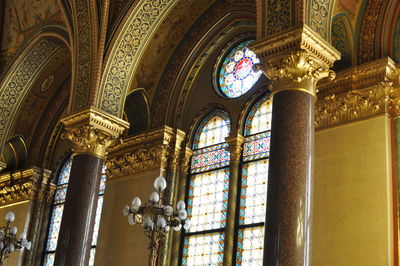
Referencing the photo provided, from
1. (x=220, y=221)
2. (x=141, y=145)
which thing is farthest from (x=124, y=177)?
(x=220, y=221)

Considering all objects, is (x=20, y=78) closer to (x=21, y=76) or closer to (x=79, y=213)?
(x=21, y=76)

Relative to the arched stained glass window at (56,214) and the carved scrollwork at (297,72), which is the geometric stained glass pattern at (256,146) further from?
the arched stained glass window at (56,214)

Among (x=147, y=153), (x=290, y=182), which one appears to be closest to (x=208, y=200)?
(x=147, y=153)

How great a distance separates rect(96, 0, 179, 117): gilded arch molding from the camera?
12.4m

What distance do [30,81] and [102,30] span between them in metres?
3.99

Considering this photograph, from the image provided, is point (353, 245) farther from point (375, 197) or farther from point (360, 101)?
point (360, 101)

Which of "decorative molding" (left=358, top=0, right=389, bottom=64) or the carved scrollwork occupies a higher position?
"decorative molding" (left=358, top=0, right=389, bottom=64)

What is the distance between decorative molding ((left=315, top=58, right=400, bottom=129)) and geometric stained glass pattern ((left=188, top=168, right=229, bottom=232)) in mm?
2705

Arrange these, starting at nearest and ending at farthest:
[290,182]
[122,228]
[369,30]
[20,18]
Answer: [290,182] < [369,30] < [122,228] < [20,18]

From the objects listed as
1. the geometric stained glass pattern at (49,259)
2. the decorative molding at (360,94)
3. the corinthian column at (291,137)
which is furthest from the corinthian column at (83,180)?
the geometric stained glass pattern at (49,259)

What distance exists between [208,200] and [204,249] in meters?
0.99

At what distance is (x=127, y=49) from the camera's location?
12.6 meters

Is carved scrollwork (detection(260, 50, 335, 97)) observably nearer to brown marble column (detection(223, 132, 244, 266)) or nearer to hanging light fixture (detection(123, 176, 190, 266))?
hanging light fixture (detection(123, 176, 190, 266))

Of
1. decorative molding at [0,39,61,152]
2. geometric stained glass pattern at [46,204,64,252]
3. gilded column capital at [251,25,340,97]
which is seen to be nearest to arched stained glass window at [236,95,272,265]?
gilded column capital at [251,25,340,97]
